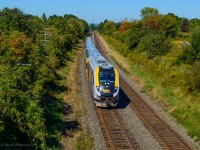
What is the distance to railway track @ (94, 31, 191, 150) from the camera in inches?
690

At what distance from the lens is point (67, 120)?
20.5 m

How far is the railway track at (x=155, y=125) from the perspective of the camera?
1753 cm

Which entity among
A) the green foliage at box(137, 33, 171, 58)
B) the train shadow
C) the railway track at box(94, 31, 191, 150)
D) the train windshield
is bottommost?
the railway track at box(94, 31, 191, 150)

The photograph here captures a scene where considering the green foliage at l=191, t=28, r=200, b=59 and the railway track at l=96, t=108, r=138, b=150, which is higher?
the green foliage at l=191, t=28, r=200, b=59

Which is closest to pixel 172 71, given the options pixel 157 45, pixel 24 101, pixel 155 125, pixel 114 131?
pixel 157 45

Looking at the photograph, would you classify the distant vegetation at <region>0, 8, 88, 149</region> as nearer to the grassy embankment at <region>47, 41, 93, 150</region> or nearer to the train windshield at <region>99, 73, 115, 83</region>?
the grassy embankment at <region>47, 41, 93, 150</region>

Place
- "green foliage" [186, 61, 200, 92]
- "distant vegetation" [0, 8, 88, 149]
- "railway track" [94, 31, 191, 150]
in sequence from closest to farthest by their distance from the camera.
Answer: "distant vegetation" [0, 8, 88, 149] < "railway track" [94, 31, 191, 150] < "green foliage" [186, 61, 200, 92]

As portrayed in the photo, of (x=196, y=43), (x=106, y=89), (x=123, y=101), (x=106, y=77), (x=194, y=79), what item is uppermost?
(x=196, y=43)

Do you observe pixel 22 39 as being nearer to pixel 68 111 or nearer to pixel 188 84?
pixel 68 111

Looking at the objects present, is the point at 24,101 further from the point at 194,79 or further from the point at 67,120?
the point at 194,79

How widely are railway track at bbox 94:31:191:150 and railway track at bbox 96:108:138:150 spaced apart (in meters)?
1.53

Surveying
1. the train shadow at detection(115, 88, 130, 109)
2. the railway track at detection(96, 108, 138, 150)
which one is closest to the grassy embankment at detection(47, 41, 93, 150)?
the railway track at detection(96, 108, 138, 150)

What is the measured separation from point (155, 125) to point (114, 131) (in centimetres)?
297

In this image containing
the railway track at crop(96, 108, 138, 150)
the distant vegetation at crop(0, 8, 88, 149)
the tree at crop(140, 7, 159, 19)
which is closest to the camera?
the distant vegetation at crop(0, 8, 88, 149)
